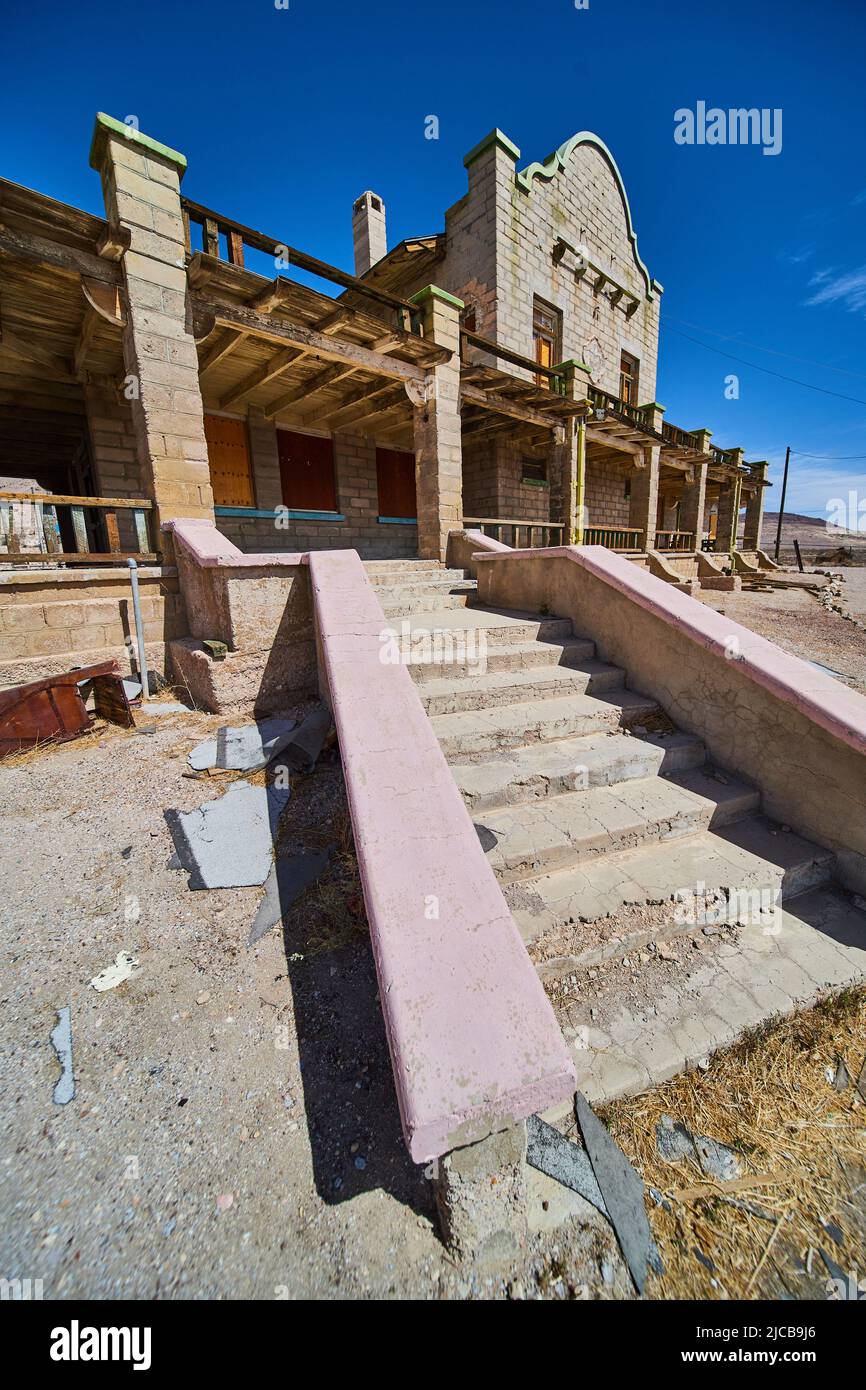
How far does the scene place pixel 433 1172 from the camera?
1.41 metres

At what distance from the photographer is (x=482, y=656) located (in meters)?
4.12

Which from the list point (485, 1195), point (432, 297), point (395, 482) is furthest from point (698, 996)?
point (395, 482)

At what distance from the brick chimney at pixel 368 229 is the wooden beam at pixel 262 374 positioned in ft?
28.2

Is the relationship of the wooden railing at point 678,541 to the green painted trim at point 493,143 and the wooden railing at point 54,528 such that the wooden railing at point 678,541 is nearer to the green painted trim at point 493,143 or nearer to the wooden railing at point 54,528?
the green painted trim at point 493,143

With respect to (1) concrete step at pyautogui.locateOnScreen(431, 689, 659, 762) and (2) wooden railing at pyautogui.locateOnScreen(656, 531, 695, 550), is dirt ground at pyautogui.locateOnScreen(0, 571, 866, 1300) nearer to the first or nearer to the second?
(1) concrete step at pyautogui.locateOnScreen(431, 689, 659, 762)

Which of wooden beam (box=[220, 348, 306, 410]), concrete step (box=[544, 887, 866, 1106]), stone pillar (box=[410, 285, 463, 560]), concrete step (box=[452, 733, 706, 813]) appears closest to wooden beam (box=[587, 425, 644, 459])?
stone pillar (box=[410, 285, 463, 560])

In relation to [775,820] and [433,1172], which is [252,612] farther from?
[775,820]

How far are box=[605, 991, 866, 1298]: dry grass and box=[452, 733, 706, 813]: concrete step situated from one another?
142 centimetres

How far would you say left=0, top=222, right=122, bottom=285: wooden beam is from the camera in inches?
186

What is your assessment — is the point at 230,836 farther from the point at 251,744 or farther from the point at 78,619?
the point at 78,619

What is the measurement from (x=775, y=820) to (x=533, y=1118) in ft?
7.96

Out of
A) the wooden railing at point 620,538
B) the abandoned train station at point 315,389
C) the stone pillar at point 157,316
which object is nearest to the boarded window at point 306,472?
the abandoned train station at point 315,389

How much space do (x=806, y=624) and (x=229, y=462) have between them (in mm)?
11352
